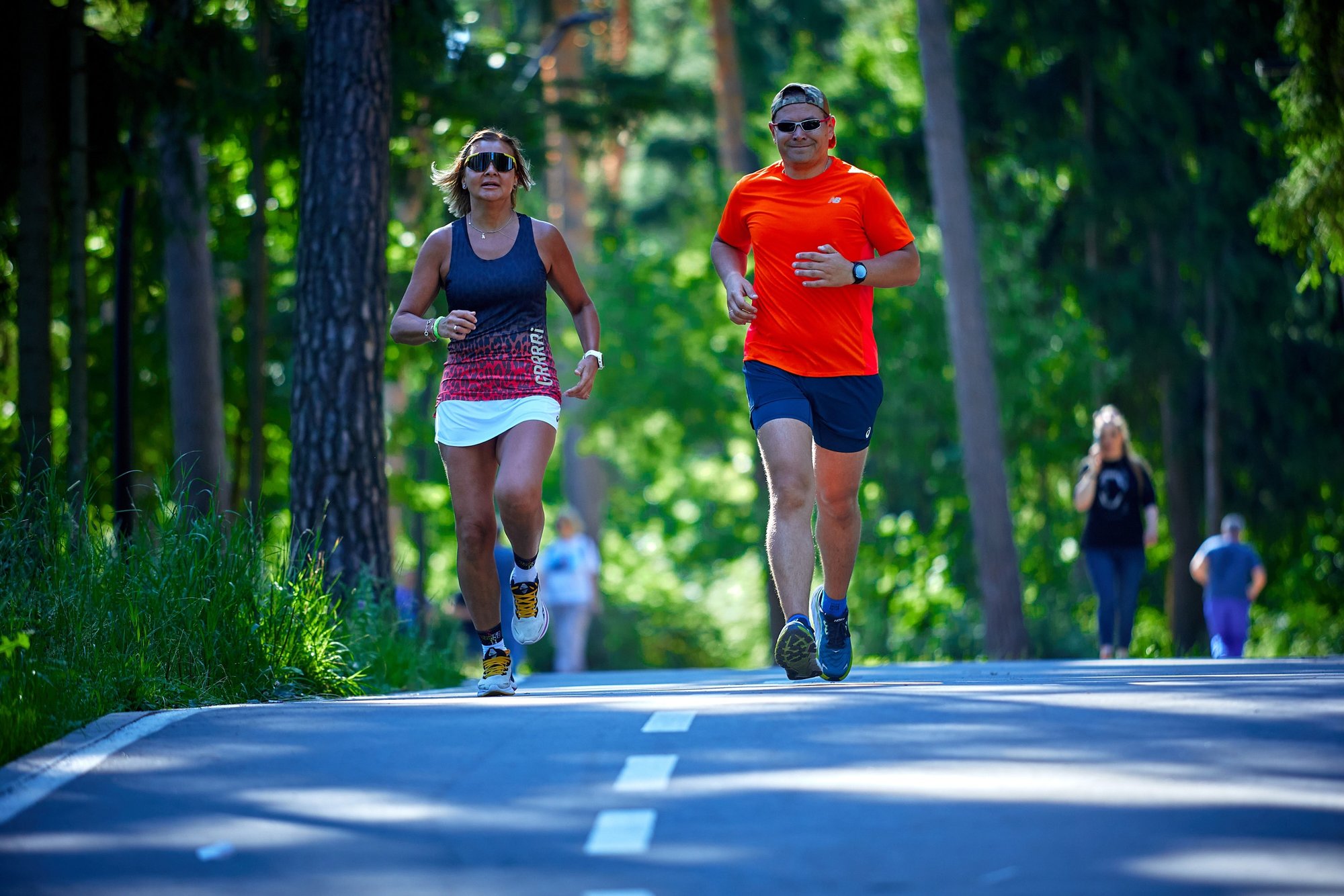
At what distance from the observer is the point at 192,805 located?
15.1 feet

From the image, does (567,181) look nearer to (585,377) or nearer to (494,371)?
(585,377)

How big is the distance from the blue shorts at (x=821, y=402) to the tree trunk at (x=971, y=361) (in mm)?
12947

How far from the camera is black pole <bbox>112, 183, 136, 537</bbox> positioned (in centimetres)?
1523

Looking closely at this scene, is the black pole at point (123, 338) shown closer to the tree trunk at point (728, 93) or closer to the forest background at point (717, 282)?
the forest background at point (717, 282)

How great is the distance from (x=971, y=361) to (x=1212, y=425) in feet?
19.7

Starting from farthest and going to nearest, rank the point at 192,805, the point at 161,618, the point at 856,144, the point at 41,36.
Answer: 1. the point at 856,144
2. the point at 41,36
3. the point at 161,618
4. the point at 192,805

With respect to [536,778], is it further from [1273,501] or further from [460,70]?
[1273,501]

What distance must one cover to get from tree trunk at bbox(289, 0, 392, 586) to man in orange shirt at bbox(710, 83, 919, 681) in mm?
3485

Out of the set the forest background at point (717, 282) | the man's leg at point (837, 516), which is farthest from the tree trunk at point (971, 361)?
the man's leg at point (837, 516)

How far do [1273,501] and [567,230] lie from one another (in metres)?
14.2

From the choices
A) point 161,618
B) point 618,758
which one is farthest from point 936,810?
point 161,618

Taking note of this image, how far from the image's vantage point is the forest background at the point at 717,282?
13.9 meters

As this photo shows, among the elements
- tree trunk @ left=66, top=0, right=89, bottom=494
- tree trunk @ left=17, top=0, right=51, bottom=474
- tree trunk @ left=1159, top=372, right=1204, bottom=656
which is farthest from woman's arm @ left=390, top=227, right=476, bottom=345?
tree trunk @ left=1159, top=372, right=1204, bottom=656

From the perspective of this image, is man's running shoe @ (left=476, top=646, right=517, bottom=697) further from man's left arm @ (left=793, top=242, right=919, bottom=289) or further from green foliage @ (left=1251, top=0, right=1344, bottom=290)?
green foliage @ (left=1251, top=0, right=1344, bottom=290)
